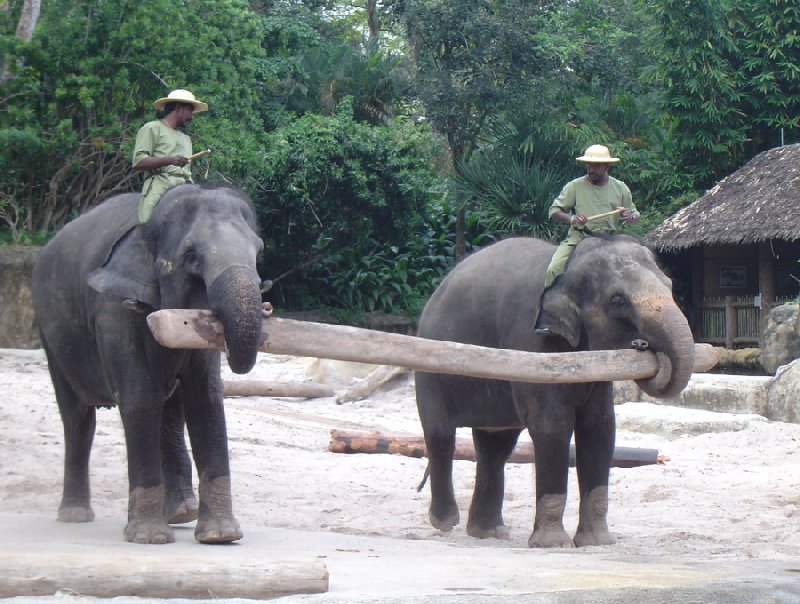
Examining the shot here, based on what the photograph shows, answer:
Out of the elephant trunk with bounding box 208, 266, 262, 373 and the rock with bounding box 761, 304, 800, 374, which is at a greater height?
the elephant trunk with bounding box 208, 266, 262, 373

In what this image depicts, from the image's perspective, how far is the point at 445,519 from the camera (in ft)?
25.0

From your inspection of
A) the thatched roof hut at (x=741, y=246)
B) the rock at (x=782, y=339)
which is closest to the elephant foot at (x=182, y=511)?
the rock at (x=782, y=339)

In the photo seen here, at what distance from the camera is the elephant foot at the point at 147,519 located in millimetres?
5918

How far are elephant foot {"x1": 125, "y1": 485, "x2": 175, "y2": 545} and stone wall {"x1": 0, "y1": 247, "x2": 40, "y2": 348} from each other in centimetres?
1015

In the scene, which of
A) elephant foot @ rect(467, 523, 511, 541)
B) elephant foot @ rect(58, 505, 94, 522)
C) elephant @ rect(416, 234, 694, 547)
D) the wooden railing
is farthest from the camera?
the wooden railing

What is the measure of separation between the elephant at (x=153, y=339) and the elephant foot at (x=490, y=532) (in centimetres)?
177

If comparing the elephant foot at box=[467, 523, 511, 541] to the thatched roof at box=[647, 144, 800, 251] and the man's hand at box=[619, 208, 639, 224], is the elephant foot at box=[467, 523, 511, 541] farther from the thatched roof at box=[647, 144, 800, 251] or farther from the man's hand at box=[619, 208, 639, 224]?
the thatched roof at box=[647, 144, 800, 251]

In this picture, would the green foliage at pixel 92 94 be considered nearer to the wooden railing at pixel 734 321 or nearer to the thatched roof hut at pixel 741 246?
the thatched roof hut at pixel 741 246

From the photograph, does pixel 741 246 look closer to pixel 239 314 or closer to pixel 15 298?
pixel 15 298

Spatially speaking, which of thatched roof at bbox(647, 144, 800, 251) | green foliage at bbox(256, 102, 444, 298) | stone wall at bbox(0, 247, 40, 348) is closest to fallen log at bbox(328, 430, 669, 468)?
stone wall at bbox(0, 247, 40, 348)

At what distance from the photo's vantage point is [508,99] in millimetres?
20953

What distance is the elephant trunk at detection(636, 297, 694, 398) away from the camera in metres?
6.12

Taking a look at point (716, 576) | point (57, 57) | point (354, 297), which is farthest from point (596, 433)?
point (354, 297)

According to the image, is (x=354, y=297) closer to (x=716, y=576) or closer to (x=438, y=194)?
(x=438, y=194)
